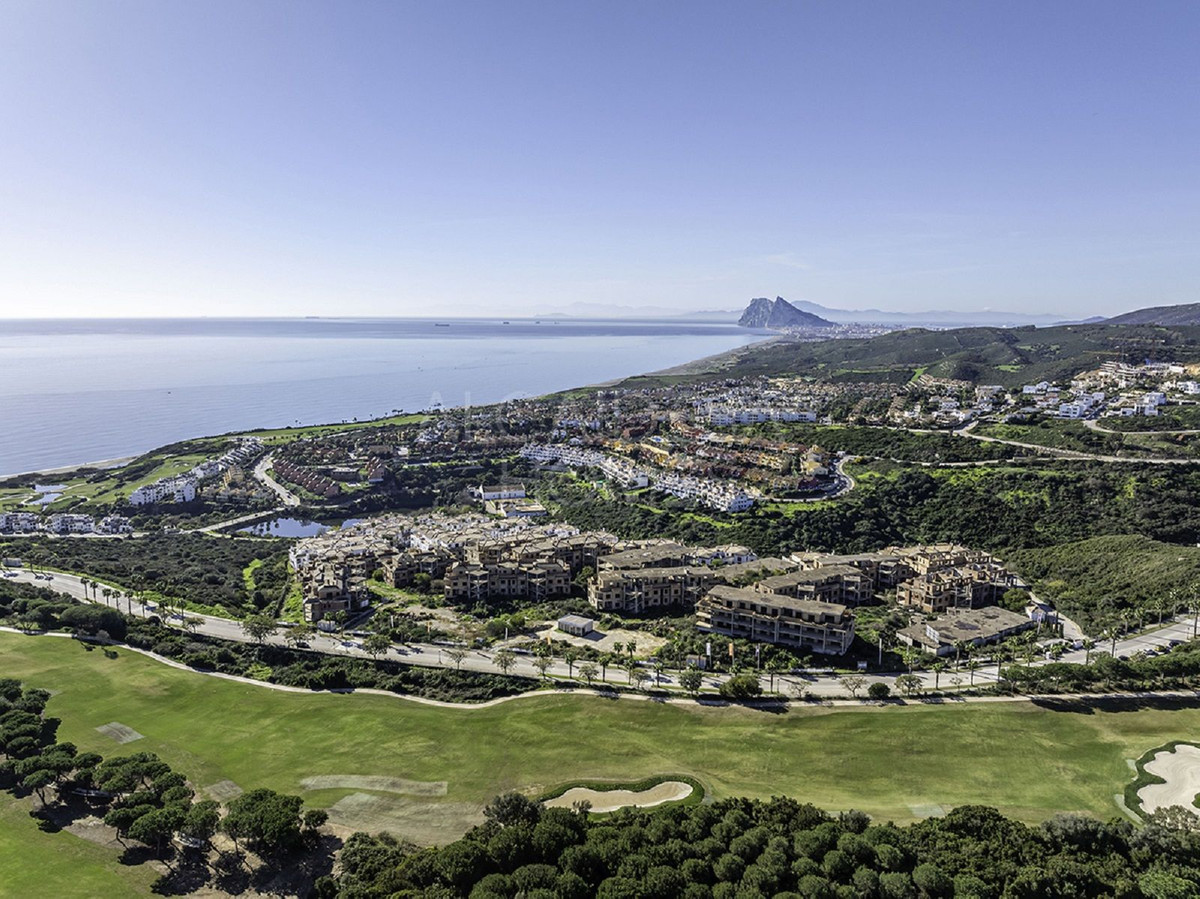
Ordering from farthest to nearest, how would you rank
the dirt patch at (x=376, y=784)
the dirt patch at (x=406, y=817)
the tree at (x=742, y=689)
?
the tree at (x=742, y=689)
the dirt patch at (x=376, y=784)
the dirt patch at (x=406, y=817)

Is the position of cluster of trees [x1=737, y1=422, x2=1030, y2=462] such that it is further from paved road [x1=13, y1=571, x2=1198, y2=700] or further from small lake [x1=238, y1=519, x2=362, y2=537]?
small lake [x1=238, y1=519, x2=362, y2=537]

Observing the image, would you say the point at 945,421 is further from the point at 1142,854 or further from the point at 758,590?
the point at 1142,854

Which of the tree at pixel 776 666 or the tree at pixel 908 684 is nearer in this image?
the tree at pixel 908 684

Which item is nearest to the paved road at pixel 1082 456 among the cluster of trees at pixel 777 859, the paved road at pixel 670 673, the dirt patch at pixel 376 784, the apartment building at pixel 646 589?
the paved road at pixel 670 673

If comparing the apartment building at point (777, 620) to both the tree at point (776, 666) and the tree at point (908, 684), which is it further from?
the tree at point (908, 684)

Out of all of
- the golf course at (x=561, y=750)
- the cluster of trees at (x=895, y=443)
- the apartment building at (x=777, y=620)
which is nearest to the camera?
the golf course at (x=561, y=750)
